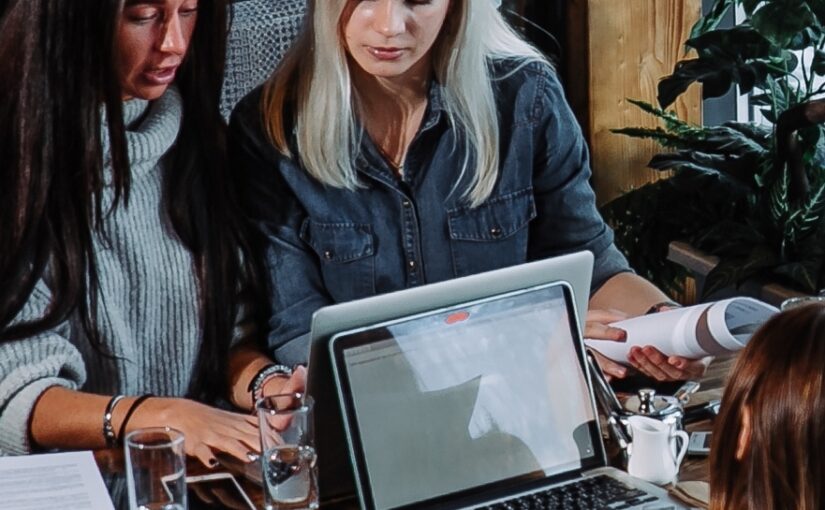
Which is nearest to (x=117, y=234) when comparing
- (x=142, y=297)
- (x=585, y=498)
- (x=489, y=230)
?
(x=142, y=297)

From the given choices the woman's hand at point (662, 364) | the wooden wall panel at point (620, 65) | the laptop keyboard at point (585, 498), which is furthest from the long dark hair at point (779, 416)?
the wooden wall panel at point (620, 65)

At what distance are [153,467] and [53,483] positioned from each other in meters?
0.20

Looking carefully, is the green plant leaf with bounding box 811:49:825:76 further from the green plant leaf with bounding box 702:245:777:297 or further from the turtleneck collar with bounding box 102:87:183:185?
the turtleneck collar with bounding box 102:87:183:185

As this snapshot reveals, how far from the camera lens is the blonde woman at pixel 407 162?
2.26 m

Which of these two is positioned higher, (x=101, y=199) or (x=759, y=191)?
(x=101, y=199)

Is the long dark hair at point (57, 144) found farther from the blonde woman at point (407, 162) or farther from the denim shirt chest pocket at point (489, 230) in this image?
the denim shirt chest pocket at point (489, 230)

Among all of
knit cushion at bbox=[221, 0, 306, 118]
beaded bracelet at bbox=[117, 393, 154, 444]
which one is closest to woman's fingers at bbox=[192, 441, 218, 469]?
beaded bracelet at bbox=[117, 393, 154, 444]

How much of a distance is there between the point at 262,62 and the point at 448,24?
0.45 m

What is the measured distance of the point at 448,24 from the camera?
2.35 m

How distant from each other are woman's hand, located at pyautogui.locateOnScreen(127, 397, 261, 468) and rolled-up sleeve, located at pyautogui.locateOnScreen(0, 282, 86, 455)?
0.52 ft

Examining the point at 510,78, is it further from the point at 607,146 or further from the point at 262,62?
the point at 607,146

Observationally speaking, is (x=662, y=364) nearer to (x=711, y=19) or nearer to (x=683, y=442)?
(x=683, y=442)

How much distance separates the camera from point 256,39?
2.63 meters

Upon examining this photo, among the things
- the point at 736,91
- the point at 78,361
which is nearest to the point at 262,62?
the point at 78,361
